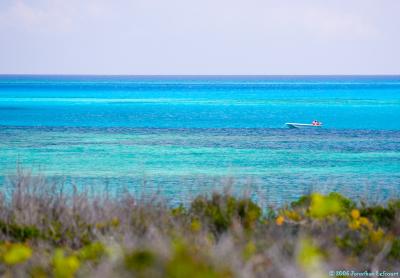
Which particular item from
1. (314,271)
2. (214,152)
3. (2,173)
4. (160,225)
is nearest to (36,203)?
(160,225)

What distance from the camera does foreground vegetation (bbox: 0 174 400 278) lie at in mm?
7953

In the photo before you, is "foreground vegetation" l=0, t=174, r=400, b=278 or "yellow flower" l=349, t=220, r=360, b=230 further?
"yellow flower" l=349, t=220, r=360, b=230

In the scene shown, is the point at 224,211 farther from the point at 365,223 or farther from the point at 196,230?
the point at 365,223

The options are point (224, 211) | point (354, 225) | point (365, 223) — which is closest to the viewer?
point (354, 225)

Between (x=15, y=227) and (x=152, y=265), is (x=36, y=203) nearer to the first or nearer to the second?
(x=15, y=227)

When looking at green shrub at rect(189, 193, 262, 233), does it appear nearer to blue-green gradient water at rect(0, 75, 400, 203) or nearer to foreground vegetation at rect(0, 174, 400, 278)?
foreground vegetation at rect(0, 174, 400, 278)

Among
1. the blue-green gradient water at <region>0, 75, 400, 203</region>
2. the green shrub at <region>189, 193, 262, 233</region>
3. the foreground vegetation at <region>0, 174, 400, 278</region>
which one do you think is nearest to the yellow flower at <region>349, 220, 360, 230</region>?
the foreground vegetation at <region>0, 174, 400, 278</region>

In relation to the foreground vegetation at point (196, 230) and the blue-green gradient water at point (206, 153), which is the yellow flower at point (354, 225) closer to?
the foreground vegetation at point (196, 230)

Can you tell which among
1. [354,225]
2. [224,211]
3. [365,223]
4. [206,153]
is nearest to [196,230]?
[224,211]

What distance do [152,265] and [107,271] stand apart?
3.14ft

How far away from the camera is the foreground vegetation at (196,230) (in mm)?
7953

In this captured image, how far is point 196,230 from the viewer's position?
355 inches

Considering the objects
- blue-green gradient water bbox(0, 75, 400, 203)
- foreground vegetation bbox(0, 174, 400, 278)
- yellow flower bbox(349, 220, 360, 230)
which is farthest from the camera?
blue-green gradient water bbox(0, 75, 400, 203)

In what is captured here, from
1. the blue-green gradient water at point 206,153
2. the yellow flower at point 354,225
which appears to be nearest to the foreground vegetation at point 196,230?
the yellow flower at point 354,225
